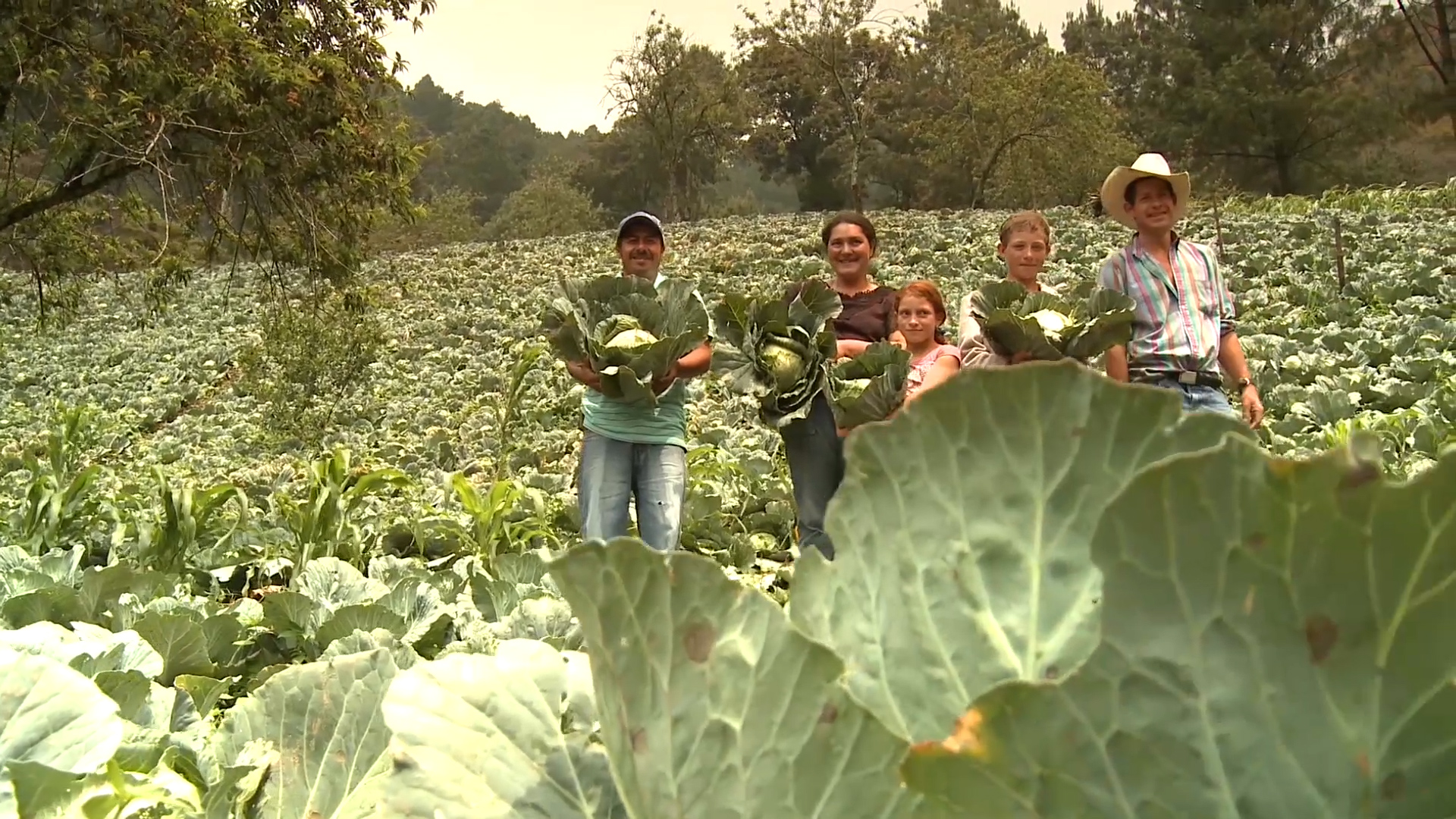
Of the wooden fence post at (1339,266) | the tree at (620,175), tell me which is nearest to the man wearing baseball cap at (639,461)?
the wooden fence post at (1339,266)

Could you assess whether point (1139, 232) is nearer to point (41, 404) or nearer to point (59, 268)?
point (59, 268)

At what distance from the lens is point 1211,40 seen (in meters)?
29.8

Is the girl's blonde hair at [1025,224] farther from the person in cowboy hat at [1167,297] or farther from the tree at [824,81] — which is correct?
the tree at [824,81]

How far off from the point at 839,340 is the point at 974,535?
2.84 m

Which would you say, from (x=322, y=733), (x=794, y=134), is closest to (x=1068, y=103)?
(x=794, y=134)

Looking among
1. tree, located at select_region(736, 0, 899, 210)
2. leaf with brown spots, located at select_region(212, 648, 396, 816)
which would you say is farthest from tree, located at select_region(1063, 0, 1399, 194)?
leaf with brown spots, located at select_region(212, 648, 396, 816)

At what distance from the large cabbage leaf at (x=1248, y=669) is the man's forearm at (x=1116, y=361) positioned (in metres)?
2.52

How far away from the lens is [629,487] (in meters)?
3.30

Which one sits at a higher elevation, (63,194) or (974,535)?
(63,194)

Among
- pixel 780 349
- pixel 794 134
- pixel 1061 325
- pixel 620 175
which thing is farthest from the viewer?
pixel 620 175

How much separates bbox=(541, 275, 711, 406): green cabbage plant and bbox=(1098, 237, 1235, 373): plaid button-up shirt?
131 centimetres

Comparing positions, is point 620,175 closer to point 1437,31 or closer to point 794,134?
point 794,134

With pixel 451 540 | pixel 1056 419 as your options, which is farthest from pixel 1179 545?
pixel 451 540

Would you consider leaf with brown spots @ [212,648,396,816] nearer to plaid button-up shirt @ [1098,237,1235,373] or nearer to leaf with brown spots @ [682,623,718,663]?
leaf with brown spots @ [682,623,718,663]
